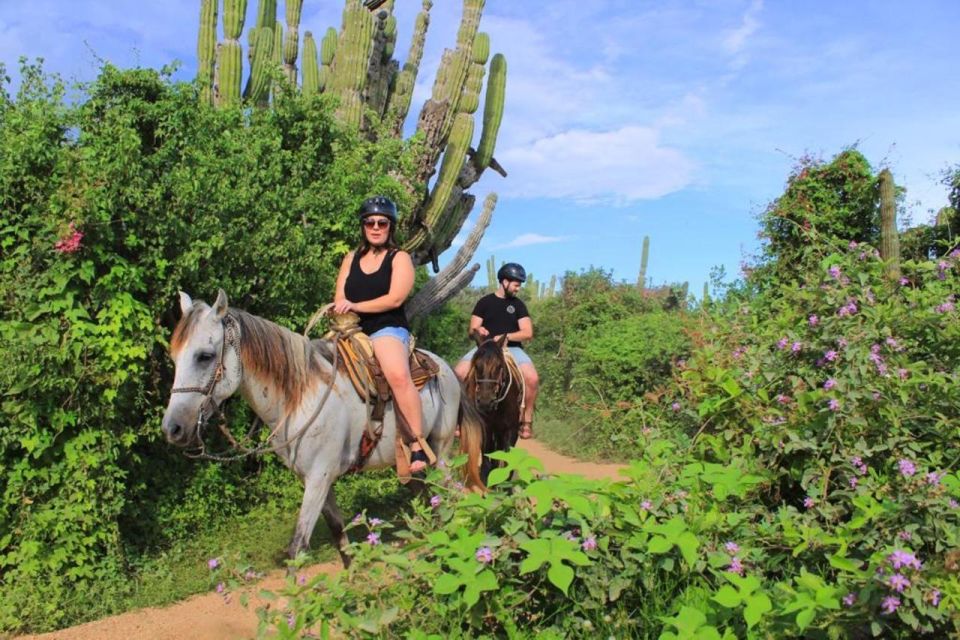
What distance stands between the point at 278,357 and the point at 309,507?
92cm

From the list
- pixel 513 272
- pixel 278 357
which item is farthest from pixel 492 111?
pixel 278 357

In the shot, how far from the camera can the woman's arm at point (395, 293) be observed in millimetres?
4305

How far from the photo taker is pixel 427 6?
13.2 meters

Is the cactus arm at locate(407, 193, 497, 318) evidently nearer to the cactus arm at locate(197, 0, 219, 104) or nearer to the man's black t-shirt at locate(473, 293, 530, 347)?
the man's black t-shirt at locate(473, 293, 530, 347)

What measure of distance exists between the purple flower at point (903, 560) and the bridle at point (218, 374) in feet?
10.4

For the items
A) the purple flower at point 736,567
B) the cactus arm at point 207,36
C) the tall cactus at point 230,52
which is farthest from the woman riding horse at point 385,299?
the cactus arm at point 207,36

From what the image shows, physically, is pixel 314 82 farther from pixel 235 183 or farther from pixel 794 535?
pixel 794 535

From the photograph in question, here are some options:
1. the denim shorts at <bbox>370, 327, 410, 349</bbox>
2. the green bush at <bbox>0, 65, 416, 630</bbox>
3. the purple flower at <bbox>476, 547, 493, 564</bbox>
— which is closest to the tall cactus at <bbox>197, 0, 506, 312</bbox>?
the green bush at <bbox>0, 65, 416, 630</bbox>

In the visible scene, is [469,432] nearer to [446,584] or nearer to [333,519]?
[333,519]

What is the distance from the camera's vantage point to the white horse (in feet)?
11.5

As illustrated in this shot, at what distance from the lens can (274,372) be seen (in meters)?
3.92

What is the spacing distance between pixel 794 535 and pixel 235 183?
5368mm

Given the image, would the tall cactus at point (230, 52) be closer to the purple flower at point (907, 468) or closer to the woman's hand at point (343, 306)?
the woman's hand at point (343, 306)

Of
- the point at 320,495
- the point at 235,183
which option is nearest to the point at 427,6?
the point at 235,183
